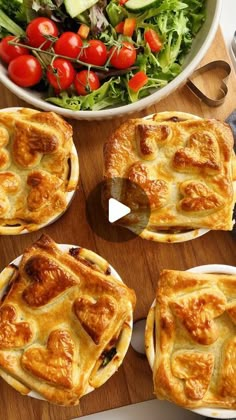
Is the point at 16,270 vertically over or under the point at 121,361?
over

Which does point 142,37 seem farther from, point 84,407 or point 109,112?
point 84,407

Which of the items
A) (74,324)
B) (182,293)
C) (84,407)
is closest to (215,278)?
(182,293)

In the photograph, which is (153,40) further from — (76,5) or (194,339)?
(194,339)

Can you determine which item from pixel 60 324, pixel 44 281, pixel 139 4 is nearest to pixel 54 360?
pixel 60 324

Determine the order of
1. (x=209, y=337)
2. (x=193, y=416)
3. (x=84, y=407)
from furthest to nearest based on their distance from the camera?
(x=193, y=416) < (x=84, y=407) < (x=209, y=337)

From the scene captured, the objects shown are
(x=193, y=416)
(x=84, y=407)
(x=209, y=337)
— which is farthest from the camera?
(x=193, y=416)

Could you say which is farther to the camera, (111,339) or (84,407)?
(84,407)

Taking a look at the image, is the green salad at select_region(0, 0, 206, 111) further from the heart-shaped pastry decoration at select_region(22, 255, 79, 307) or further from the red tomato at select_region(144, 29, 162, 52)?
the heart-shaped pastry decoration at select_region(22, 255, 79, 307)
